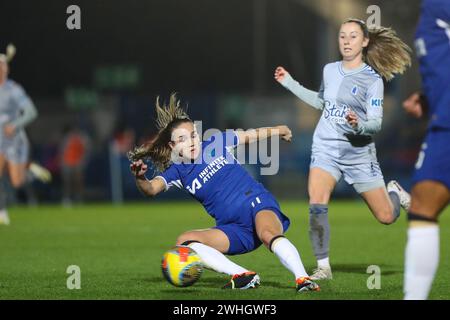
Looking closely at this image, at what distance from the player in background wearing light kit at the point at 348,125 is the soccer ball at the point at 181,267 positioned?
174cm

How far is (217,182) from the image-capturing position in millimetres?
9031

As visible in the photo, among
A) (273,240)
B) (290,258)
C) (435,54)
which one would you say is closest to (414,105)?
(435,54)

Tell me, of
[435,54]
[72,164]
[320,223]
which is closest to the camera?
[435,54]

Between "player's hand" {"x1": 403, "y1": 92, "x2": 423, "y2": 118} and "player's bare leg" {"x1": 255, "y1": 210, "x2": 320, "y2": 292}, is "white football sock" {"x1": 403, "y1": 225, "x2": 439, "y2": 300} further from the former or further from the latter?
"player's bare leg" {"x1": 255, "y1": 210, "x2": 320, "y2": 292}

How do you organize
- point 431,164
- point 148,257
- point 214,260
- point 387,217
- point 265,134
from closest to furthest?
point 431,164 < point 214,260 < point 265,134 < point 387,217 < point 148,257

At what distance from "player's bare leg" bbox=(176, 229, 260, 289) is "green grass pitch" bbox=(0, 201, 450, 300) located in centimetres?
13

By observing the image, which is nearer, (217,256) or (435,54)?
(435,54)

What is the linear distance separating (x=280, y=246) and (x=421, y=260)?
81.7 inches

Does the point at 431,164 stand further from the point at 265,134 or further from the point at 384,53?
the point at 384,53

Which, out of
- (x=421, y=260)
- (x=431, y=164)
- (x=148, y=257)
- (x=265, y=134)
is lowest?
(x=148, y=257)

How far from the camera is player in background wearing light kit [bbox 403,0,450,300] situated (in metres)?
6.39

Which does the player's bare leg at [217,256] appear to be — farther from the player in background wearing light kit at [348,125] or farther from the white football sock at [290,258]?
the player in background wearing light kit at [348,125]
